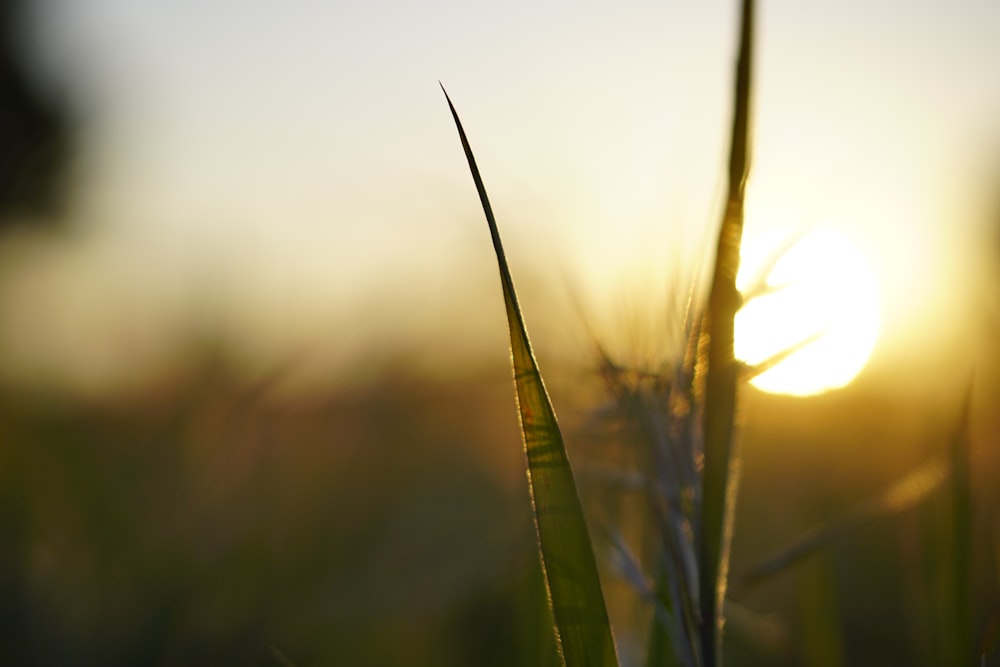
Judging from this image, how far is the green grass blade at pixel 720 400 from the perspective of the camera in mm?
309

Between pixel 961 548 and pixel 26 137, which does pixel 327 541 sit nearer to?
pixel 961 548

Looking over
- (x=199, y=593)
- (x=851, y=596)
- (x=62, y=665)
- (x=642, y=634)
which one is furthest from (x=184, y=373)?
(x=851, y=596)

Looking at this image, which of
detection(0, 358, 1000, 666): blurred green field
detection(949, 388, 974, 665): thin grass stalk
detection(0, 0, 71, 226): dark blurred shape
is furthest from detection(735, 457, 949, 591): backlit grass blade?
detection(0, 0, 71, 226): dark blurred shape

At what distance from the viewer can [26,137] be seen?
5715mm

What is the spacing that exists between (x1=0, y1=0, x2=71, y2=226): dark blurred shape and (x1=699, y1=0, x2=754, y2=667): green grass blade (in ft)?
17.3

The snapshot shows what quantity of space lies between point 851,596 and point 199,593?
1.69m

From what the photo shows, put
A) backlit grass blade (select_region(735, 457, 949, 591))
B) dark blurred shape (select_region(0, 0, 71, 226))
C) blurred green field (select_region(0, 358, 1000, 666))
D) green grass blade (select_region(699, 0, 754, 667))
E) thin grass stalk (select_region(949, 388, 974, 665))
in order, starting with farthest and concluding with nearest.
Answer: dark blurred shape (select_region(0, 0, 71, 226)), blurred green field (select_region(0, 358, 1000, 666)), thin grass stalk (select_region(949, 388, 974, 665)), backlit grass blade (select_region(735, 457, 949, 591)), green grass blade (select_region(699, 0, 754, 667))

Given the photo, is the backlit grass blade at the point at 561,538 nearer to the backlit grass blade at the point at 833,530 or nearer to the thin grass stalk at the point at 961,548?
the backlit grass blade at the point at 833,530

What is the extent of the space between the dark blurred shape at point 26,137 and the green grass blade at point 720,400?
5287 millimetres

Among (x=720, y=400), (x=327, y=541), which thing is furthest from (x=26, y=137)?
(x=720, y=400)

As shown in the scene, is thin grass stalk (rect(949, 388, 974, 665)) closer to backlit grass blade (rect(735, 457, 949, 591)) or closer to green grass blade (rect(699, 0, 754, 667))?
backlit grass blade (rect(735, 457, 949, 591))

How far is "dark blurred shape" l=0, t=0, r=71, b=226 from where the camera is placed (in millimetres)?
5008

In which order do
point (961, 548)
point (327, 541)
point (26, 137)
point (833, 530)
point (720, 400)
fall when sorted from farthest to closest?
1. point (26, 137)
2. point (327, 541)
3. point (961, 548)
4. point (833, 530)
5. point (720, 400)

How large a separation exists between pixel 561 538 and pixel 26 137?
6.38m
